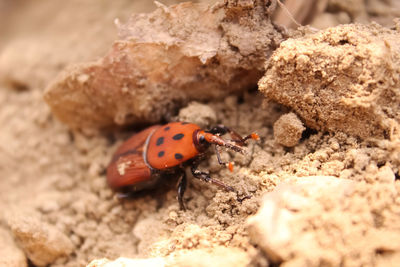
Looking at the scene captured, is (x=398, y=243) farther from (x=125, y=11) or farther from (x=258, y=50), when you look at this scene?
(x=125, y=11)

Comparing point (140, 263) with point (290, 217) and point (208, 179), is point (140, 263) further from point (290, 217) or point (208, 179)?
point (290, 217)

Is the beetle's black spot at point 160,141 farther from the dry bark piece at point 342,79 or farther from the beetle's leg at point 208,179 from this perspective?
the dry bark piece at point 342,79

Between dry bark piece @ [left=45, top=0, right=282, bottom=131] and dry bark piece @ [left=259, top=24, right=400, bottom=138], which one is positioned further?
dry bark piece @ [left=45, top=0, right=282, bottom=131]

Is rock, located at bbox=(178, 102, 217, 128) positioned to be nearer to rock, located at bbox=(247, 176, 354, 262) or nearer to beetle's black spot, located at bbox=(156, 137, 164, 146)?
beetle's black spot, located at bbox=(156, 137, 164, 146)

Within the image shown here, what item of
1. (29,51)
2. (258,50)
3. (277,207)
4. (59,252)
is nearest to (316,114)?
(258,50)

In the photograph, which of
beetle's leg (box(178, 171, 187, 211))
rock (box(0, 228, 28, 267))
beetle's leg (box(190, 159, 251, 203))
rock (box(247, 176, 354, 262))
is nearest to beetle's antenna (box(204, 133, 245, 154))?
beetle's leg (box(190, 159, 251, 203))

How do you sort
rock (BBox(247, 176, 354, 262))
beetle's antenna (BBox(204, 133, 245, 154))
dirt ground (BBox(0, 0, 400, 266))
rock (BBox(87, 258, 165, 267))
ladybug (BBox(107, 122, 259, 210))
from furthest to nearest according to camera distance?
ladybug (BBox(107, 122, 259, 210)), beetle's antenna (BBox(204, 133, 245, 154)), rock (BBox(87, 258, 165, 267)), dirt ground (BBox(0, 0, 400, 266)), rock (BBox(247, 176, 354, 262))
